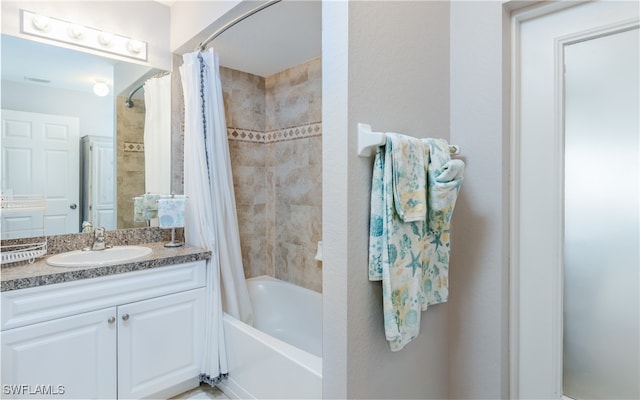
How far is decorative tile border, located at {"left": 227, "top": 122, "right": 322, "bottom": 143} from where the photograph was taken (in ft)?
8.96

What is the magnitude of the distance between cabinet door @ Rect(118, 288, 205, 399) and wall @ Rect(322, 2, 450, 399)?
120 cm

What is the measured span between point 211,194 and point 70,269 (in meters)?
0.85

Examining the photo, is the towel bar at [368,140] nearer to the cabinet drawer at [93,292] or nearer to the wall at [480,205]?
the wall at [480,205]

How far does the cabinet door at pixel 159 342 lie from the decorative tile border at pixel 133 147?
1.07 meters

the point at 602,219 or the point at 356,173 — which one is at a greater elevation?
the point at 356,173

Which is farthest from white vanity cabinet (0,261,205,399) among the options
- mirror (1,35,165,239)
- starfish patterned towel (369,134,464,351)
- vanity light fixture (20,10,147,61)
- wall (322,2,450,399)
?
vanity light fixture (20,10,147,61)

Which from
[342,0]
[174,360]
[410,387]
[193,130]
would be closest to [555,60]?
[342,0]

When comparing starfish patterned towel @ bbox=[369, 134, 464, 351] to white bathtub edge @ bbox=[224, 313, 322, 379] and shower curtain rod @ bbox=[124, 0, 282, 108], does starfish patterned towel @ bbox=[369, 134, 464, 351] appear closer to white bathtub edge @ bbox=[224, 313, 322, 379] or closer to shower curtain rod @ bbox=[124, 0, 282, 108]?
white bathtub edge @ bbox=[224, 313, 322, 379]

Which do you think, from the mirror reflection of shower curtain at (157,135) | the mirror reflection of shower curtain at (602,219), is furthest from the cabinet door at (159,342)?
the mirror reflection of shower curtain at (602,219)

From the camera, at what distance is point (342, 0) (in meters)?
1.08

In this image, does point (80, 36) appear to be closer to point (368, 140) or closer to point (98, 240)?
point (98, 240)

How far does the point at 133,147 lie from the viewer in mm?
2324

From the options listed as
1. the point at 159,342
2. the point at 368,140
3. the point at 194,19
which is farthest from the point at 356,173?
the point at 194,19

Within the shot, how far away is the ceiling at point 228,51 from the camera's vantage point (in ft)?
6.25
